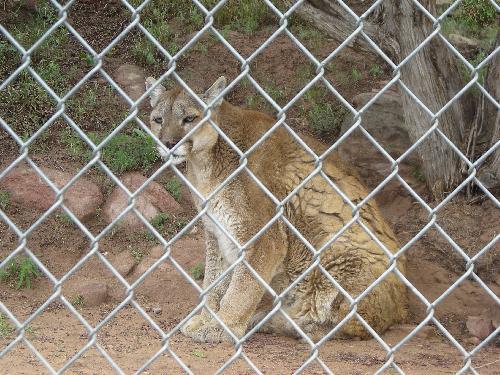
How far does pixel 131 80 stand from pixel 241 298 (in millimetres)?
3885

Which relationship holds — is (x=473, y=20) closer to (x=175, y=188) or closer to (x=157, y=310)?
(x=175, y=188)

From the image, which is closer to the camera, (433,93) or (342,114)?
(433,93)

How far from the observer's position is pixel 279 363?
19.3 feet

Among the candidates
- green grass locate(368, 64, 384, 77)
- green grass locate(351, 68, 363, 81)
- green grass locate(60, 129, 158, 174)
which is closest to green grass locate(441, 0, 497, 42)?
green grass locate(368, 64, 384, 77)

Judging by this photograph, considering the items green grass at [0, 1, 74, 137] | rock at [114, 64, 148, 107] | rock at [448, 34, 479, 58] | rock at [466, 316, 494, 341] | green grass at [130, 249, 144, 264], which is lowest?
rock at [466, 316, 494, 341]

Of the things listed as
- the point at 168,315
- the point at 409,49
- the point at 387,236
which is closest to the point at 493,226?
the point at 387,236

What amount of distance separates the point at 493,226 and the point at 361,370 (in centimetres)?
241

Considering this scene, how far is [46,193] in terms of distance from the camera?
26.7 feet

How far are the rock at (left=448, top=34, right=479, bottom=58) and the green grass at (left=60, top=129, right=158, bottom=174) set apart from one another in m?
3.56

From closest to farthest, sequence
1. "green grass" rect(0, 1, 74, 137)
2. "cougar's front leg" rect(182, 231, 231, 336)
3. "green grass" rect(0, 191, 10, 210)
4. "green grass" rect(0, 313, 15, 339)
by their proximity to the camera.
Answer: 1. "green grass" rect(0, 313, 15, 339)
2. "cougar's front leg" rect(182, 231, 231, 336)
3. "green grass" rect(0, 191, 10, 210)
4. "green grass" rect(0, 1, 74, 137)

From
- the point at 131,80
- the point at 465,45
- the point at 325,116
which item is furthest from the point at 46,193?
the point at 465,45

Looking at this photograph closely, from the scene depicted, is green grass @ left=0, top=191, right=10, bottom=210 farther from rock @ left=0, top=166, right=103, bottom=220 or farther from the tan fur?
the tan fur

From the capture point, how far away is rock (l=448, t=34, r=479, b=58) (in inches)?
369

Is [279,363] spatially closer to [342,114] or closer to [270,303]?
[270,303]
